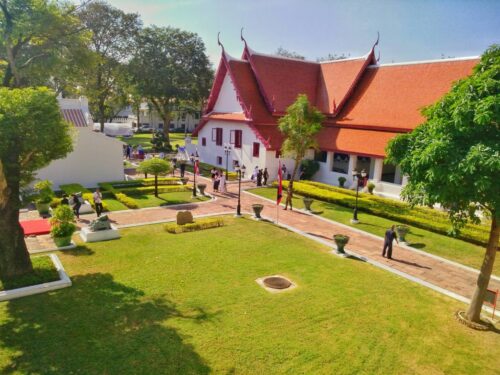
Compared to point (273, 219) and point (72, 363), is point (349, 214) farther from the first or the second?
point (72, 363)

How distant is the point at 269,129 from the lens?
32.7 meters

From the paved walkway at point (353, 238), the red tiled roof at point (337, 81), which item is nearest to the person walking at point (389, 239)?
the paved walkway at point (353, 238)

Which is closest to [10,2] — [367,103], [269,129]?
[269,129]

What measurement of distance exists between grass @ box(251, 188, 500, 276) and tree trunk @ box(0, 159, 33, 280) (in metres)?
15.9

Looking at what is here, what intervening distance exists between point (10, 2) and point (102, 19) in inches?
1484

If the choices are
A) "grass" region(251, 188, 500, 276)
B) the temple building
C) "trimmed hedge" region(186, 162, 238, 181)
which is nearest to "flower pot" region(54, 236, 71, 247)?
"grass" region(251, 188, 500, 276)

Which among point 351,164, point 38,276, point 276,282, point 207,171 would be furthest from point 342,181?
point 38,276

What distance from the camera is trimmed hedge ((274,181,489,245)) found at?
61.9 ft

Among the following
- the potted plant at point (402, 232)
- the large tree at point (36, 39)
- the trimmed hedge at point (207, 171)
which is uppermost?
the large tree at point (36, 39)

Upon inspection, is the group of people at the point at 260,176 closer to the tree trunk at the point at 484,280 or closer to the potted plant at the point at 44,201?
the potted plant at the point at 44,201

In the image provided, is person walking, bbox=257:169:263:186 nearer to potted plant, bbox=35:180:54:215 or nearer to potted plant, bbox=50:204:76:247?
potted plant, bbox=35:180:54:215

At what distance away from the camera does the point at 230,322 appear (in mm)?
10352

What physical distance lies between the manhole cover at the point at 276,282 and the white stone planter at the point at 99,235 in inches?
311

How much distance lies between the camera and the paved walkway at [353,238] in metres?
14.3
